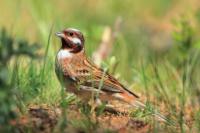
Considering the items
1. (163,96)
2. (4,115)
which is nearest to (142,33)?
(163,96)

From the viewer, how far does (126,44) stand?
1263 centimetres

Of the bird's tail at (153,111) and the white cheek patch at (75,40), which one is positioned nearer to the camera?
the bird's tail at (153,111)

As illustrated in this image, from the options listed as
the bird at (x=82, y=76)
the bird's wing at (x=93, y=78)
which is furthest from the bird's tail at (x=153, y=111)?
the bird's wing at (x=93, y=78)

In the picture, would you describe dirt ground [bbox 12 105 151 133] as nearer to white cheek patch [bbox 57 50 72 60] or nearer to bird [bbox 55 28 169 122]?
bird [bbox 55 28 169 122]

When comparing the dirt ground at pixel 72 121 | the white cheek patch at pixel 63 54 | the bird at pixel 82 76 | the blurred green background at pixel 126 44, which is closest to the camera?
the dirt ground at pixel 72 121

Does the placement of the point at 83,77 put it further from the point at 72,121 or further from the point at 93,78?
the point at 72,121

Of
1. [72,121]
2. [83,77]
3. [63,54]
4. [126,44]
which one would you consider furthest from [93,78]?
[126,44]

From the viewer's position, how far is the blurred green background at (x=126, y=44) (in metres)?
7.36

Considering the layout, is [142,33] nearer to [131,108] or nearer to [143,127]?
[131,108]

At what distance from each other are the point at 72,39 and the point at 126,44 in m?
4.76

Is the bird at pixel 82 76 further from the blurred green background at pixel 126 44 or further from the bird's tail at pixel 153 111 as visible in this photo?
the blurred green background at pixel 126 44

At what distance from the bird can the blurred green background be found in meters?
0.15

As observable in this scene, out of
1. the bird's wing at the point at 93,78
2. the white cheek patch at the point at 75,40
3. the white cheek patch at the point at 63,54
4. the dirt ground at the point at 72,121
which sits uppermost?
the white cheek patch at the point at 75,40

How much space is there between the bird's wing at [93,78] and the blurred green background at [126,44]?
22 centimetres
